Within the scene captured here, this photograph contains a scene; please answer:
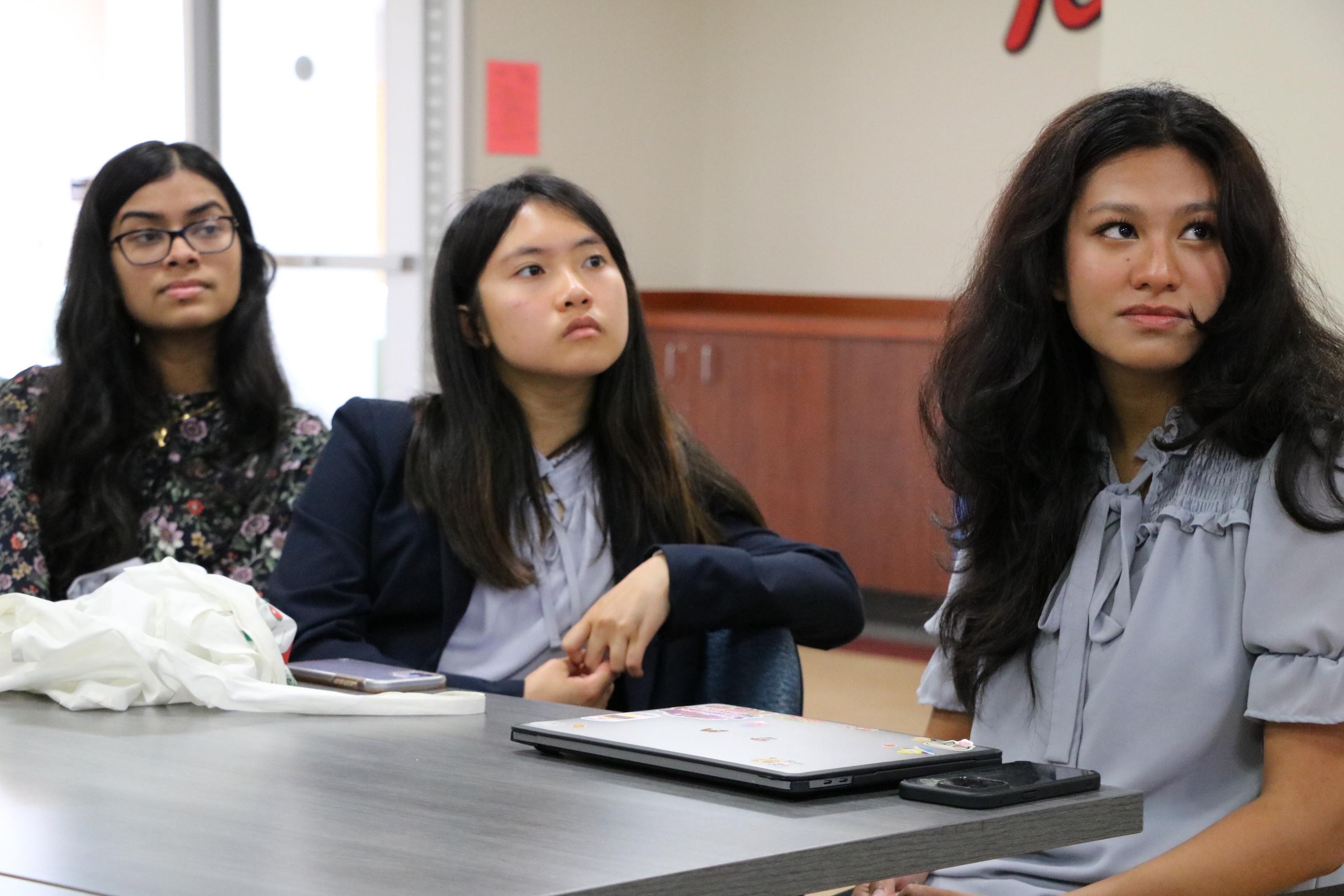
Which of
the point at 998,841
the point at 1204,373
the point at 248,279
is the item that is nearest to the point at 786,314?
the point at 248,279

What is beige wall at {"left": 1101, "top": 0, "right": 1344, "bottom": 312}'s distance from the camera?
285 cm

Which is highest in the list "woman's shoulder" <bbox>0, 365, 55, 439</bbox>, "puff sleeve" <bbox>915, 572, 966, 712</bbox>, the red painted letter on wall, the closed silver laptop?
the red painted letter on wall

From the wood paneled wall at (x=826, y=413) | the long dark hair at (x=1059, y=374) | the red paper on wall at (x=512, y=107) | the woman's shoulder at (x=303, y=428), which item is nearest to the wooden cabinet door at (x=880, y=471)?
the wood paneled wall at (x=826, y=413)

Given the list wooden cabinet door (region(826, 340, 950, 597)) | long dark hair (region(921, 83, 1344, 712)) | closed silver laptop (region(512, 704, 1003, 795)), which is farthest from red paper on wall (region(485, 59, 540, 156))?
closed silver laptop (region(512, 704, 1003, 795))

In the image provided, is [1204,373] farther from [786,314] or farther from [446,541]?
Result: [786,314]

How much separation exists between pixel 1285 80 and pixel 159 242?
6.44ft

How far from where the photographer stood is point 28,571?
2318 mm

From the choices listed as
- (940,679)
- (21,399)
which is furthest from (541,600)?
(21,399)

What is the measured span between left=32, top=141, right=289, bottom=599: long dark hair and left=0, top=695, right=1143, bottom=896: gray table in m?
1.06

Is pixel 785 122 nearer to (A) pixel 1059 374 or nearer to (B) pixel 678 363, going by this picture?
(B) pixel 678 363

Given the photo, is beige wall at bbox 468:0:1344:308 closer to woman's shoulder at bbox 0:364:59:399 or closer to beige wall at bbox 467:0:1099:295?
beige wall at bbox 467:0:1099:295

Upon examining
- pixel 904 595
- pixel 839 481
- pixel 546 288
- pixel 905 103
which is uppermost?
pixel 905 103

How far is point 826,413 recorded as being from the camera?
5.48 metres

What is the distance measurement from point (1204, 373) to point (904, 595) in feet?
13.3
